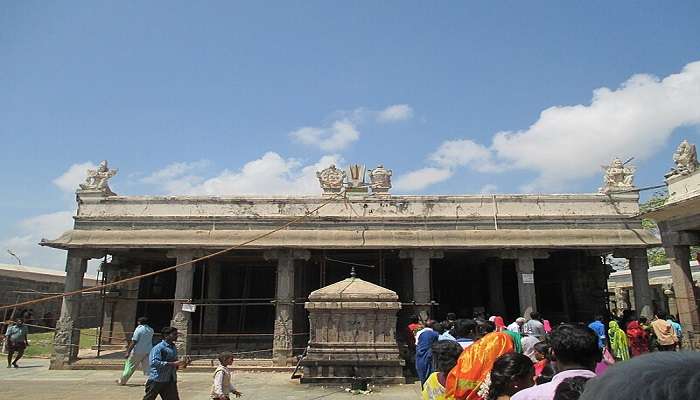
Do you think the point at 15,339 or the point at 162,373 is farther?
the point at 15,339

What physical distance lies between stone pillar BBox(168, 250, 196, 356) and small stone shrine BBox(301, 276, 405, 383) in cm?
503

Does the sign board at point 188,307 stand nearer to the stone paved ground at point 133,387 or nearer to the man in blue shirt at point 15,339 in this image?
the stone paved ground at point 133,387

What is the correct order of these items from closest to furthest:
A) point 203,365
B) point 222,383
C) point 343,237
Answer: point 222,383 → point 203,365 → point 343,237

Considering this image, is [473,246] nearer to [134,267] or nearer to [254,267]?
[254,267]

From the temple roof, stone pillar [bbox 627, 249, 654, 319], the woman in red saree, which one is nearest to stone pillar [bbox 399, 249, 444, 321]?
the temple roof

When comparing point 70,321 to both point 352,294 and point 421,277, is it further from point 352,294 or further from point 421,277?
point 421,277

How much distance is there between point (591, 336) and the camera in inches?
121

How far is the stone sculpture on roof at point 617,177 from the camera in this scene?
14805 millimetres

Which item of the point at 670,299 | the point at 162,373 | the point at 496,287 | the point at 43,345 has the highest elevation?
the point at 496,287

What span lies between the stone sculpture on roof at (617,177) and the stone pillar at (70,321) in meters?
16.1

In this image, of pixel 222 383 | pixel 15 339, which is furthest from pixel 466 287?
pixel 15 339

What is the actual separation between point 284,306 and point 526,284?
689 cm

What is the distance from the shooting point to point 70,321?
13.9 m

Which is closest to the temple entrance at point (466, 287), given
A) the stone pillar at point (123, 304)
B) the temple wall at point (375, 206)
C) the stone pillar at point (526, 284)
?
the temple wall at point (375, 206)
